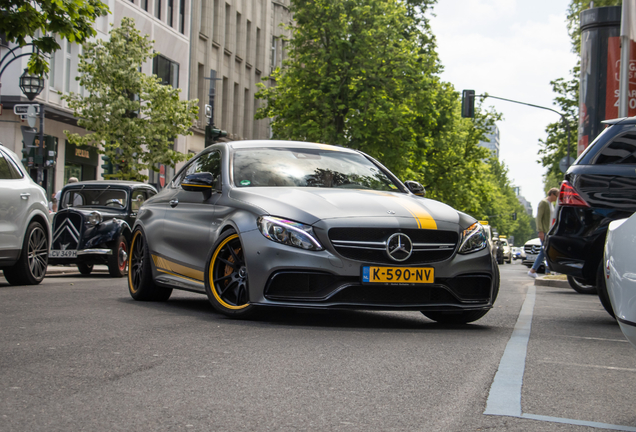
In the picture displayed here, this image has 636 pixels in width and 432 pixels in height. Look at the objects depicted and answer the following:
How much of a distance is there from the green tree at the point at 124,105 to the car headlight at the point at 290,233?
2230 centimetres

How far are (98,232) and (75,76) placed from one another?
17.3 m

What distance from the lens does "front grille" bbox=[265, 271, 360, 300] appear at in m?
6.87

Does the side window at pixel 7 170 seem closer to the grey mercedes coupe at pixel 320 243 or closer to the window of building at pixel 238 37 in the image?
the grey mercedes coupe at pixel 320 243

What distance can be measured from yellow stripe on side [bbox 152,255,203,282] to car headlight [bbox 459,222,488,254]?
2228mm

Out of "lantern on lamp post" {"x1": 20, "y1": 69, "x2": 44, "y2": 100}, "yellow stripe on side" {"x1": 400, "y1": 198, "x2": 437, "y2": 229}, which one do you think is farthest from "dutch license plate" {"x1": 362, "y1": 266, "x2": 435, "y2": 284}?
"lantern on lamp post" {"x1": 20, "y1": 69, "x2": 44, "y2": 100}

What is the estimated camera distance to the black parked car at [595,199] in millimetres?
8609

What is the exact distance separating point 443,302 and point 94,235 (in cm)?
975

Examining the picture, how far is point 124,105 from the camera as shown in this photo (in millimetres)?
28516

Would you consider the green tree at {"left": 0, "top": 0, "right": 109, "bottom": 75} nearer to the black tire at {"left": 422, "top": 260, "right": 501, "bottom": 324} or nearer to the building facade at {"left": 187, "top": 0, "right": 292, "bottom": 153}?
the black tire at {"left": 422, "top": 260, "right": 501, "bottom": 324}

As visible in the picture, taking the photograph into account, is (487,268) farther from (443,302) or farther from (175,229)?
(175,229)

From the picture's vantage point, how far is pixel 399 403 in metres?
4.23

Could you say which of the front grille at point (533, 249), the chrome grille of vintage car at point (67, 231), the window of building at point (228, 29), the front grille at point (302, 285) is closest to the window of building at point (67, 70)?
the chrome grille of vintage car at point (67, 231)

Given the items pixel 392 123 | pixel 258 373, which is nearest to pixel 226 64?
pixel 392 123

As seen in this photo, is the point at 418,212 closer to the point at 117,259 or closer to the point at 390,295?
the point at 390,295
